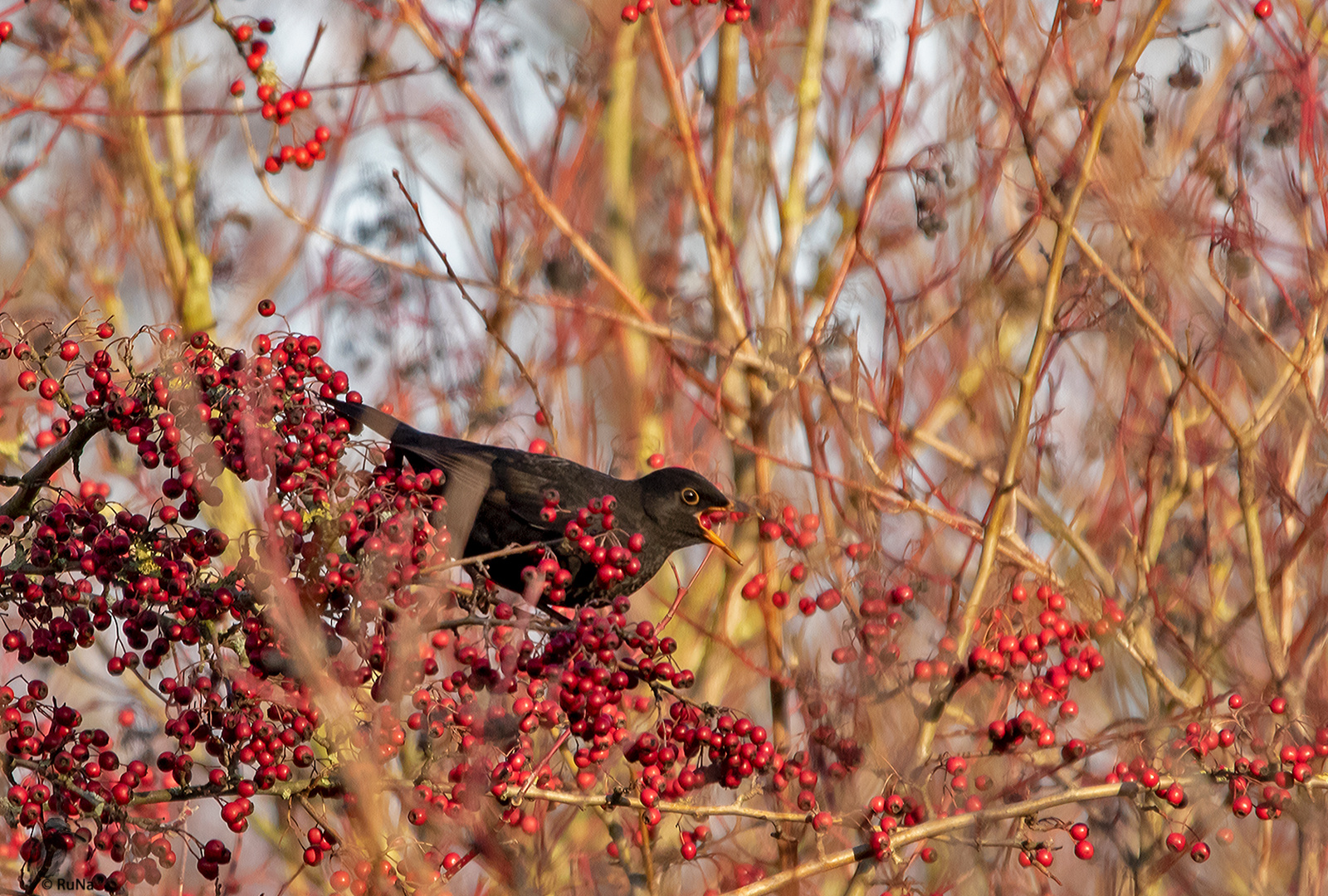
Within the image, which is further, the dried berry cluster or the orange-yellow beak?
the orange-yellow beak

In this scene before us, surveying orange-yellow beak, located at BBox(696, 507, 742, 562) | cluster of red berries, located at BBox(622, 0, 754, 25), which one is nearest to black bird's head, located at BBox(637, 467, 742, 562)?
orange-yellow beak, located at BBox(696, 507, 742, 562)

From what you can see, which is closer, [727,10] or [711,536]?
[711,536]

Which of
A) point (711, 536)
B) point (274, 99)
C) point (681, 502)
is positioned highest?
point (274, 99)

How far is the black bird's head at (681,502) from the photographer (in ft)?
14.3

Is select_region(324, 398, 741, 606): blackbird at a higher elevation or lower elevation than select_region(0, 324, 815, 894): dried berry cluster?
higher

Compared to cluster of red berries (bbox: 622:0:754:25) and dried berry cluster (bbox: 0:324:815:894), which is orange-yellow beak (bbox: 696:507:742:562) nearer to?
dried berry cluster (bbox: 0:324:815:894)

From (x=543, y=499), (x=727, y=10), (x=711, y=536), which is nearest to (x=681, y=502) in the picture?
(x=711, y=536)

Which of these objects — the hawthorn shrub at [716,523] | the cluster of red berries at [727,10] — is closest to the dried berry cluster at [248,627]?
the hawthorn shrub at [716,523]

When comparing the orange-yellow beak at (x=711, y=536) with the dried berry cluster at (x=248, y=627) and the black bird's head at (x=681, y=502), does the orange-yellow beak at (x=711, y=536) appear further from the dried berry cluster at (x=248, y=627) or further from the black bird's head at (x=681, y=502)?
the dried berry cluster at (x=248, y=627)

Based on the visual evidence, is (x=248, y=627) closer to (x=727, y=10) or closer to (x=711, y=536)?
(x=711, y=536)

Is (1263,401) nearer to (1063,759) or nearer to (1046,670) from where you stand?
(1046,670)

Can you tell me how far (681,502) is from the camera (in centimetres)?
441

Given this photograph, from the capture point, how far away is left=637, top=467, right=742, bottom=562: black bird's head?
14.3 ft

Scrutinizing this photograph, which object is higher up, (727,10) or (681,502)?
(727,10)
